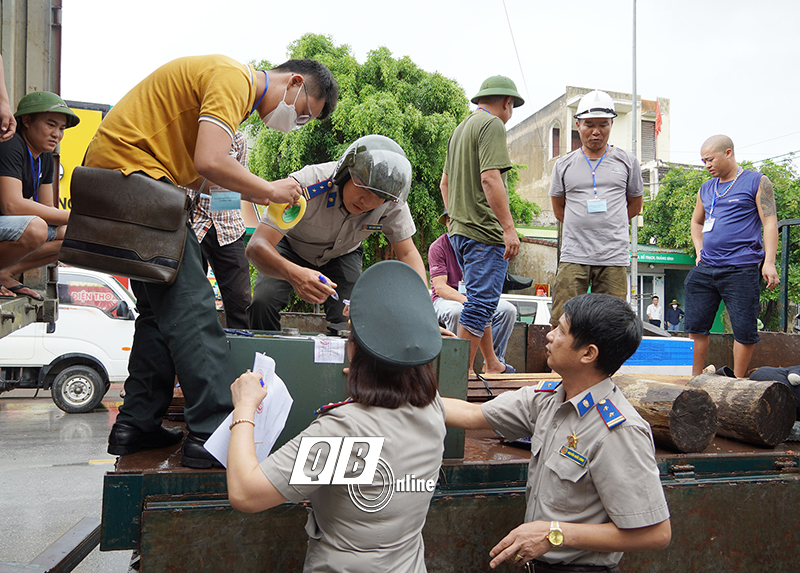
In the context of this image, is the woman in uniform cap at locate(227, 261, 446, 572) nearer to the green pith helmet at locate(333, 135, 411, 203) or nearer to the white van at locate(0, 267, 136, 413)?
the green pith helmet at locate(333, 135, 411, 203)

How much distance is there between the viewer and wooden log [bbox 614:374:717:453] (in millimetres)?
2561

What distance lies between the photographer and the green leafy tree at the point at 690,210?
16.1 metres

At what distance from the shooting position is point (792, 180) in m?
17.0

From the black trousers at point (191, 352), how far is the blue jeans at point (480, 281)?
2.13m

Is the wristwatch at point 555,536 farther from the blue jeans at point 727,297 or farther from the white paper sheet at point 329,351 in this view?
the blue jeans at point 727,297

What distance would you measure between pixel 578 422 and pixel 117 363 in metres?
7.60

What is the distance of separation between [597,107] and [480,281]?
4.60 ft

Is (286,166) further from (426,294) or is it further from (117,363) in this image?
(426,294)

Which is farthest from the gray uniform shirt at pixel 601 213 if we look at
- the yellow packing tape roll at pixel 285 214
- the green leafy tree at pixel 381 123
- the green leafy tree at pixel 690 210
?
the green leafy tree at pixel 690 210

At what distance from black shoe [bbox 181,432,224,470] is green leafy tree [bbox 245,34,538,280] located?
10.1m

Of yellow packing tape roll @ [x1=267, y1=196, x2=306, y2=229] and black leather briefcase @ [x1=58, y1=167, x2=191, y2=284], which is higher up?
yellow packing tape roll @ [x1=267, y1=196, x2=306, y2=229]

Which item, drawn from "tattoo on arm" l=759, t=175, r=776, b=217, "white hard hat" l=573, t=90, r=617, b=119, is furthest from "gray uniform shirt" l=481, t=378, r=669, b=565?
"tattoo on arm" l=759, t=175, r=776, b=217

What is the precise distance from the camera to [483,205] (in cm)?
407

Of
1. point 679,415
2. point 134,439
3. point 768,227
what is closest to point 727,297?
point 768,227
